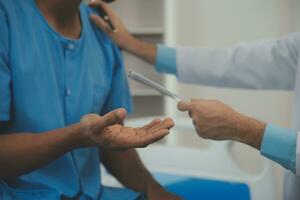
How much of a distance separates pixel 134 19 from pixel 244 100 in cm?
99

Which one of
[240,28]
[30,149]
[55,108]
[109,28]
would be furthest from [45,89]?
[240,28]

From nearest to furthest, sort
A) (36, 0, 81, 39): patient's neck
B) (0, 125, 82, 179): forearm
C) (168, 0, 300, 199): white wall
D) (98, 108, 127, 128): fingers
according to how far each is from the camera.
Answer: (98, 108, 127, 128): fingers → (0, 125, 82, 179): forearm → (36, 0, 81, 39): patient's neck → (168, 0, 300, 199): white wall

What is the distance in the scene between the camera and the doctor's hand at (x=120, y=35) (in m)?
1.24

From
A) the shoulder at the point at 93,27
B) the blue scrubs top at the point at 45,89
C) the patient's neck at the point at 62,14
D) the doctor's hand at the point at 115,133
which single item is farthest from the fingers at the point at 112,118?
the shoulder at the point at 93,27

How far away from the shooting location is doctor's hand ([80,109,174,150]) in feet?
2.63

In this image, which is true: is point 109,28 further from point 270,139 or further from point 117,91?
point 270,139

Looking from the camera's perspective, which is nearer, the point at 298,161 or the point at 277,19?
the point at 298,161

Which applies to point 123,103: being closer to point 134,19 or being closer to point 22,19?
point 22,19

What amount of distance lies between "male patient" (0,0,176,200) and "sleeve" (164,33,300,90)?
1.38ft

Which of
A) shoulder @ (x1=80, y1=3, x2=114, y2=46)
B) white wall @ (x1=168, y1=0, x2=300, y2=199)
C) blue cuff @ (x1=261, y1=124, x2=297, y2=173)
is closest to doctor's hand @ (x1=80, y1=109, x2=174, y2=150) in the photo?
blue cuff @ (x1=261, y1=124, x2=297, y2=173)

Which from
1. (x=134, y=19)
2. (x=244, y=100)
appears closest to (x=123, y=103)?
(x=244, y=100)

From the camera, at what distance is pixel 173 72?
155cm

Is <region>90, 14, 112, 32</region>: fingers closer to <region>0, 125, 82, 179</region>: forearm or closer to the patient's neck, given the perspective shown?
the patient's neck

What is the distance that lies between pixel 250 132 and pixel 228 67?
1.58 ft
